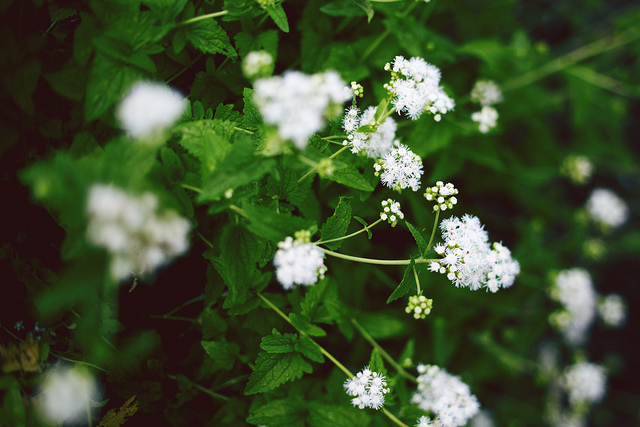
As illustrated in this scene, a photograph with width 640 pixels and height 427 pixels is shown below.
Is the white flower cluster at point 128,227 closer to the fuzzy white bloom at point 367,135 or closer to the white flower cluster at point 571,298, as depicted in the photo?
the fuzzy white bloom at point 367,135

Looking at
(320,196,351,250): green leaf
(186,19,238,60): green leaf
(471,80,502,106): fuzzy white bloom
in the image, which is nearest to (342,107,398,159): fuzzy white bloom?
(320,196,351,250): green leaf

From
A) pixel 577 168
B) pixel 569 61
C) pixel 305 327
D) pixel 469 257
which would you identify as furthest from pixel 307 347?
pixel 569 61

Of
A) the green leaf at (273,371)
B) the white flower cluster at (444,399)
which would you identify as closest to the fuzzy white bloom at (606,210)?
the white flower cluster at (444,399)

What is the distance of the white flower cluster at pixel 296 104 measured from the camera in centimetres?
142

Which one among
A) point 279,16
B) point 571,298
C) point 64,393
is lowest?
point 64,393

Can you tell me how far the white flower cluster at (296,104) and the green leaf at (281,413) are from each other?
1.32 meters

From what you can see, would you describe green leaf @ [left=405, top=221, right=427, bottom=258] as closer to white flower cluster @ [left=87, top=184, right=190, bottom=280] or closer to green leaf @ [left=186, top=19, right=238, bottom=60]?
white flower cluster @ [left=87, top=184, right=190, bottom=280]

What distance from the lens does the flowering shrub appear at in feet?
4.85

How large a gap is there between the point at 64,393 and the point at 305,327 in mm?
1018

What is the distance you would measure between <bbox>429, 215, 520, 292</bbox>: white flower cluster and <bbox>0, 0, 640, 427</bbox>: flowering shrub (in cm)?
1

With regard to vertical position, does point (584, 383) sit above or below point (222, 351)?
above

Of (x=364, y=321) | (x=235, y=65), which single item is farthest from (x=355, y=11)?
(x=364, y=321)

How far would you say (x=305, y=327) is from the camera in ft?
6.57

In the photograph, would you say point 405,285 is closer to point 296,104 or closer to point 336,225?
point 336,225
